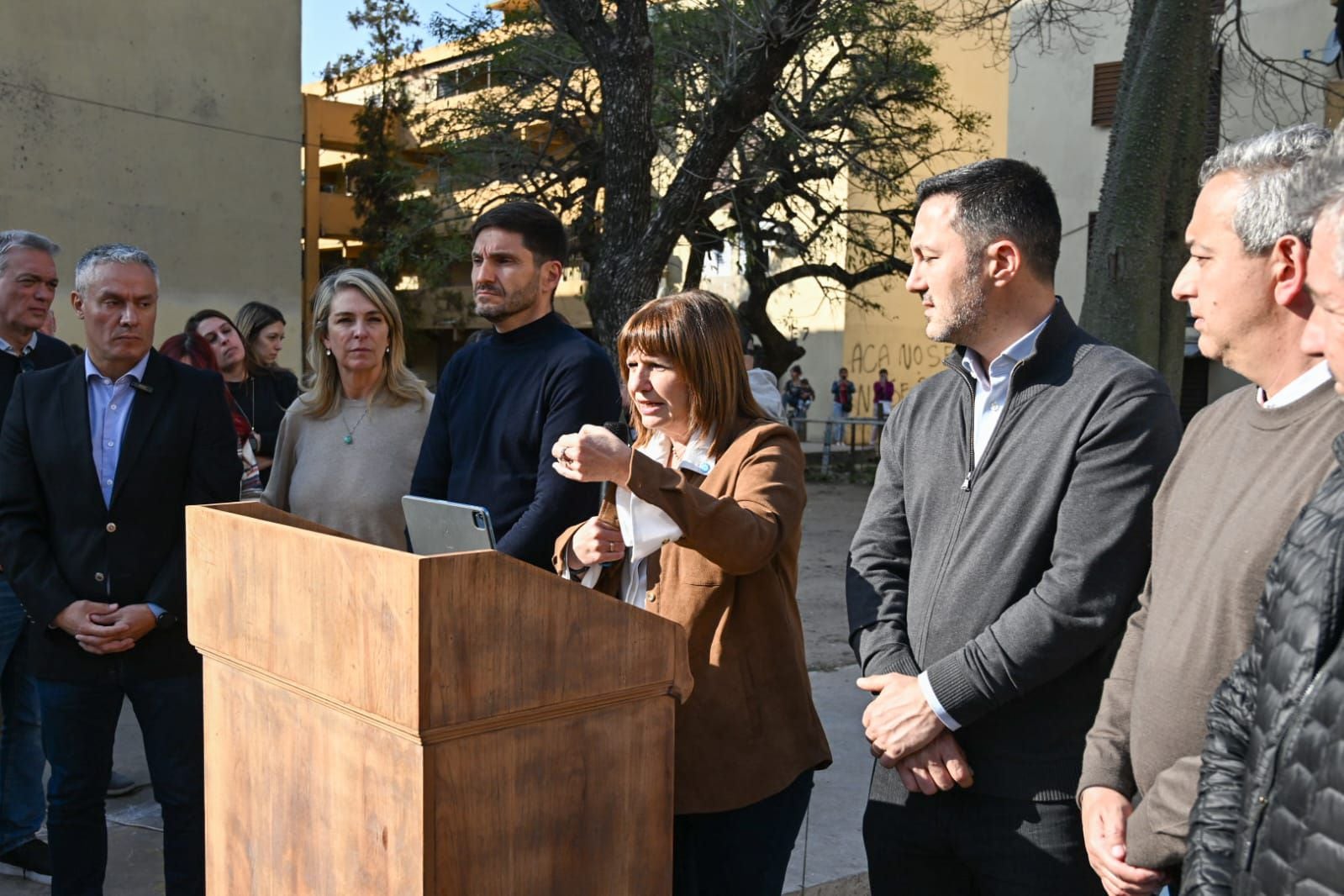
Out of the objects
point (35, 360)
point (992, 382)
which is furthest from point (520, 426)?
point (35, 360)

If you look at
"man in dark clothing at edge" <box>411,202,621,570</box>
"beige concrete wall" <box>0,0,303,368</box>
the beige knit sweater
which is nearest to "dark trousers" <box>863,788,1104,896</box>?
"man in dark clothing at edge" <box>411,202,621,570</box>

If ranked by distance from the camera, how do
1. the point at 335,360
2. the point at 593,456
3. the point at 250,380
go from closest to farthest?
the point at 593,456
the point at 335,360
the point at 250,380

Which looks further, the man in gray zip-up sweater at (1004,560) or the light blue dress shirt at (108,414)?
the light blue dress shirt at (108,414)

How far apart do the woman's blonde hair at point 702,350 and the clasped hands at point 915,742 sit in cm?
66

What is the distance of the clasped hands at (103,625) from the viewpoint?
10.7 feet

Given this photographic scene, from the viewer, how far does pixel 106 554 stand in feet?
11.0

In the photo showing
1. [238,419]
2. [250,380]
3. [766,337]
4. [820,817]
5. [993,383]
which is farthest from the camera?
[766,337]

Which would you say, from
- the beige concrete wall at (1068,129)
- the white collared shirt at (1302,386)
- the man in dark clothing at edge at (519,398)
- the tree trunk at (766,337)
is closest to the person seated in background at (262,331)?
the man in dark clothing at edge at (519,398)

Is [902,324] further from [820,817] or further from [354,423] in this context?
[354,423]

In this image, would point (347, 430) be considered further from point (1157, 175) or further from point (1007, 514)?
point (1157, 175)

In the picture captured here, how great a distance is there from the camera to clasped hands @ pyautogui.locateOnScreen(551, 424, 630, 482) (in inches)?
84.4

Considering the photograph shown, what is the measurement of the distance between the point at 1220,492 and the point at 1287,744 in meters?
0.53

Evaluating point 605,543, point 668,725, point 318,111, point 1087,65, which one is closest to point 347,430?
point 605,543

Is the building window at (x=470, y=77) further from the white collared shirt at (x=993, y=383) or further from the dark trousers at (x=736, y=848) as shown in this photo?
the dark trousers at (x=736, y=848)
